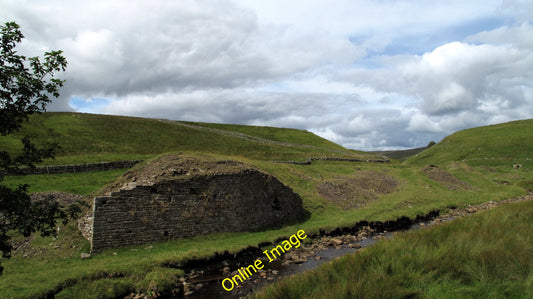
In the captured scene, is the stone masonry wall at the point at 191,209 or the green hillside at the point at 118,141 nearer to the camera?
the stone masonry wall at the point at 191,209

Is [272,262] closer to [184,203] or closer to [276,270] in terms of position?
[276,270]

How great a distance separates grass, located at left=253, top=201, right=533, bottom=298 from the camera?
26.7 ft

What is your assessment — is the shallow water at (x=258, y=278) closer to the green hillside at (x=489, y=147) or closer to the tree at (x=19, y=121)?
the tree at (x=19, y=121)

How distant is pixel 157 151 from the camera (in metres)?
48.0

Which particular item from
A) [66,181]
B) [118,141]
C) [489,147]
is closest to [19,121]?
[66,181]

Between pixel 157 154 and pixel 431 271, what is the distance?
39811 millimetres

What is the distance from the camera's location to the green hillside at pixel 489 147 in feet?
229

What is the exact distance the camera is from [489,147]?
8062 centimetres

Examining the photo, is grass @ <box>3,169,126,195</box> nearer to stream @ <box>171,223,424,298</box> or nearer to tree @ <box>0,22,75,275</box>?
stream @ <box>171,223,424,298</box>

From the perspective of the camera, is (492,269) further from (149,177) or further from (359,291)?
(149,177)

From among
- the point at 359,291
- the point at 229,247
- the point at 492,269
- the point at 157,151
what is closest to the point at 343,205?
the point at 229,247

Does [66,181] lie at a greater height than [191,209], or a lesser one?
greater

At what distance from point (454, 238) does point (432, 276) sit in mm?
4027

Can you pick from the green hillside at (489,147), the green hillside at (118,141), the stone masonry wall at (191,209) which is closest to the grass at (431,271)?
the stone masonry wall at (191,209)
